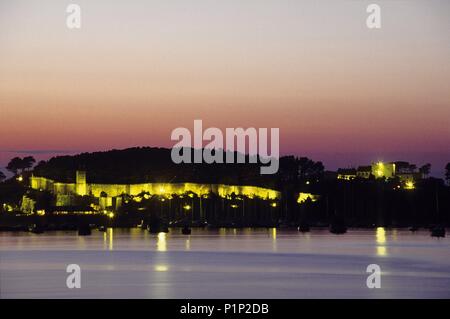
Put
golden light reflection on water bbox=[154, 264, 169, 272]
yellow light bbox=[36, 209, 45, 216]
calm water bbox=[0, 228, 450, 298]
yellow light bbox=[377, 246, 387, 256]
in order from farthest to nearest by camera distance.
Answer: yellow light bbox=[36, 209, 45, 216] → yellow light bbox=[377, 246, 387, 256] → golden light reflection on water bbox=[154, 264, 169, 272] → calm water bbox=[0, 228, 450, 298]

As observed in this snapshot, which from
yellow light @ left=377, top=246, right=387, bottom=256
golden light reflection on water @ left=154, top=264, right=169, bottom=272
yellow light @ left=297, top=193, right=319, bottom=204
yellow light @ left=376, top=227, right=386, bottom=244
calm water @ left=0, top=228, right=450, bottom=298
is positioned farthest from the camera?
yellow light @ left=297, top=193, right=319, bottom=204

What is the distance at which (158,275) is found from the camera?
5859 cm

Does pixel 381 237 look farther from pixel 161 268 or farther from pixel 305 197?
pixel 305 197

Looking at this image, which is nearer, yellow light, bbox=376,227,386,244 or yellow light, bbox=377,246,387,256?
yellow light, bbox=377,246,387,256

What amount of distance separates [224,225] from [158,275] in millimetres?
121172

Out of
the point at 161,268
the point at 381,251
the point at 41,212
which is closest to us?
the point at 161,268

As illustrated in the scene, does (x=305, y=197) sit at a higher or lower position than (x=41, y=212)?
higher

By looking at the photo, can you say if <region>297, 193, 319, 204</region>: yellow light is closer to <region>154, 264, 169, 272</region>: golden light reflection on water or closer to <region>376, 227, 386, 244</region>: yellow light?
<region>376, 227, 386, 244</region>: yellow light

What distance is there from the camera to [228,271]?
205 ft

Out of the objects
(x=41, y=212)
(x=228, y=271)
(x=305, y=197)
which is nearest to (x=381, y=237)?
(x=228, y=271)

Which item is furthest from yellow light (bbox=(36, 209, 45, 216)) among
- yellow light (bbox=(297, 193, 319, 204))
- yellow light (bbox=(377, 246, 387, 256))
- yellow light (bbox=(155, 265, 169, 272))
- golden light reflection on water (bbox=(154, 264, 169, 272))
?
yellow light (bbox=(155, 265, 169, 272))

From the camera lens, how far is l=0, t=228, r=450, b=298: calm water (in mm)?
48938

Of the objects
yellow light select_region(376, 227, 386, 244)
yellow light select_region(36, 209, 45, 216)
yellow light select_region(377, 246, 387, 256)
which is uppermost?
yellow light select_region(36, 209, 45, 216)
